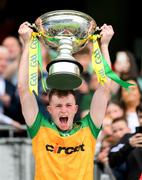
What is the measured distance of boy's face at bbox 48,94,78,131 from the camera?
7125mm

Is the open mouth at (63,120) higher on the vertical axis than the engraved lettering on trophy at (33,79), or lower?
lower

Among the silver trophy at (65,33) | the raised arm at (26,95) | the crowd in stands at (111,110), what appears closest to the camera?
the silver trophy at (65,33)

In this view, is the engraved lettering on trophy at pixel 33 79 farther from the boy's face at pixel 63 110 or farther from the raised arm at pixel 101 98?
the raised arm at pixel 101 98

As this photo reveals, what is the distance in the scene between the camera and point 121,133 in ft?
30.4

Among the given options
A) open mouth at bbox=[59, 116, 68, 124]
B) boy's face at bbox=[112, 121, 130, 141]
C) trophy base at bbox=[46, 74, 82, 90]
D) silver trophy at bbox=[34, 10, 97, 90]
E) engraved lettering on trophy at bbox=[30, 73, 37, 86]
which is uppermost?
silver trophy at bbox=[34, 10, 97, 90]

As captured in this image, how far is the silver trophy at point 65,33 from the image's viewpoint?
7055mm

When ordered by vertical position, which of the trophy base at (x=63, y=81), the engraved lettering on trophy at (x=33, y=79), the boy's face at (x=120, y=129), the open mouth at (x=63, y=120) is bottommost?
the open mouth at (x=63, y=120)

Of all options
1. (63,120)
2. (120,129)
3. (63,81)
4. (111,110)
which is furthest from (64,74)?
(111,110)

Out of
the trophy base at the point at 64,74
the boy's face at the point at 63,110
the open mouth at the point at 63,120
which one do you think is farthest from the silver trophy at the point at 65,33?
the open mouth at the point at 63,120

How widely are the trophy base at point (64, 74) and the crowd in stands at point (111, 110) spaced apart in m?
1.36

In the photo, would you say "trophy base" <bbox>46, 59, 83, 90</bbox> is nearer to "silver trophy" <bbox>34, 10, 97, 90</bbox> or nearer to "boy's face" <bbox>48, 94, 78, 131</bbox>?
"silver trophy" <bbox>34, 10, 97, 90</bbox>

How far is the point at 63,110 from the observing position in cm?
712

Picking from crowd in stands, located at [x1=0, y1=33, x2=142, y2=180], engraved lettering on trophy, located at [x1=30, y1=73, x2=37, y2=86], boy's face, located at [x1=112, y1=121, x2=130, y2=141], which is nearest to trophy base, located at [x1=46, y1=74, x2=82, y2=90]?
engraved lettering on trophy, located at [x1=30, y1=73, x2=37, y2=86]

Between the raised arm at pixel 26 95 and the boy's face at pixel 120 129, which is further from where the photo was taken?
the boy's face at pixel 120 129
